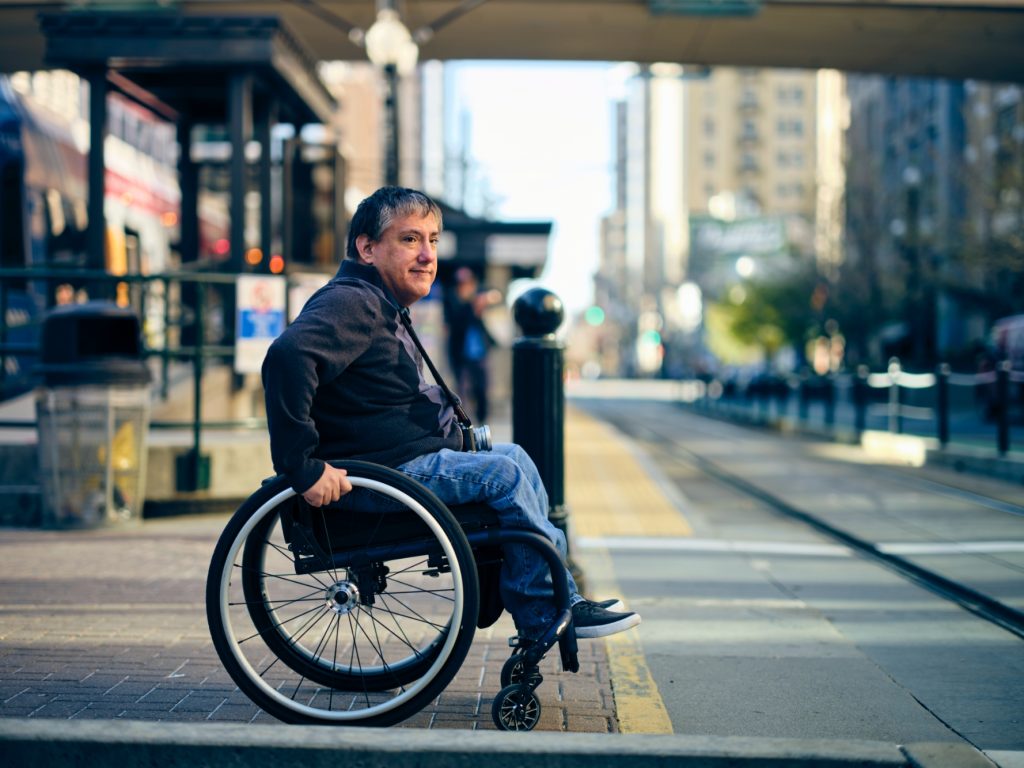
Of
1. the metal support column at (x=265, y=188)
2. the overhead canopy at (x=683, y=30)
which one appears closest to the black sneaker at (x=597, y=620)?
the metal support column at (x=265, y=188)

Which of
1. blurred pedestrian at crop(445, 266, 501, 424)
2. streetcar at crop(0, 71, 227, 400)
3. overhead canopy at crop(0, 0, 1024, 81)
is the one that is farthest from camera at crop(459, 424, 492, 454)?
overhead canopy at crop(0, 0, 1024, 81)

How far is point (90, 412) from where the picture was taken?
702 centimetres

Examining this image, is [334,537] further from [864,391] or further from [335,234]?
[864,391]

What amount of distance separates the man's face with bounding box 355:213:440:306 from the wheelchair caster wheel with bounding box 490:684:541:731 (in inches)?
47.7

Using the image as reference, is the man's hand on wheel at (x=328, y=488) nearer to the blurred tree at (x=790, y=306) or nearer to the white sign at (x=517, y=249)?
the white sign at (x=517, y=249)

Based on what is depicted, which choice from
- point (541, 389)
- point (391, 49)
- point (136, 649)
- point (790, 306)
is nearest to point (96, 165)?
point (391, 49)

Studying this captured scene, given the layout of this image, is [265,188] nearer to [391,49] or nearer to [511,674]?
[391,49]

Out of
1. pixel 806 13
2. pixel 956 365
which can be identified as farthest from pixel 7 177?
pixel 956 365

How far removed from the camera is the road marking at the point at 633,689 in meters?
3.55

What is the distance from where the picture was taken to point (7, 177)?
42.1 ft

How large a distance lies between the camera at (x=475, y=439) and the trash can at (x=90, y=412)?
3923 millimetres

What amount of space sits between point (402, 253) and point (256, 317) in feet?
15.4

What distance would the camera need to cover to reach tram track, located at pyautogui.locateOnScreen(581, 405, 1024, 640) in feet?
17.4

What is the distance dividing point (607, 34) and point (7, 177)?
904 cm
